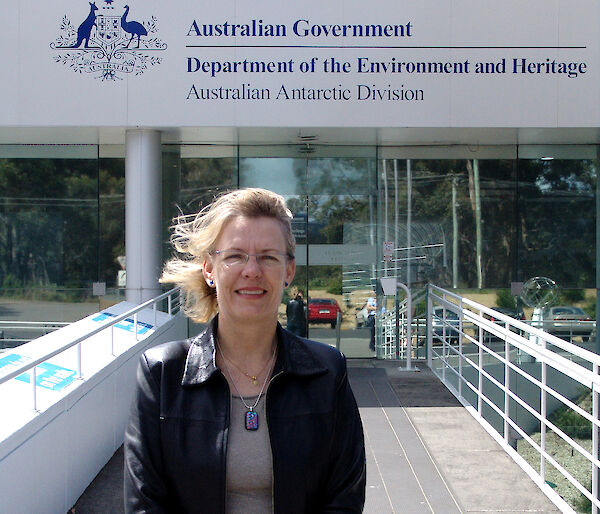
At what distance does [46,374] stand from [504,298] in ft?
26.6

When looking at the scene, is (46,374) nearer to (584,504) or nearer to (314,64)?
(314,64)

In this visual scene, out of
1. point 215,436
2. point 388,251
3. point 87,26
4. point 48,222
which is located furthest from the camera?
point 48,222

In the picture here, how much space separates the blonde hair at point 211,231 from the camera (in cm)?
243

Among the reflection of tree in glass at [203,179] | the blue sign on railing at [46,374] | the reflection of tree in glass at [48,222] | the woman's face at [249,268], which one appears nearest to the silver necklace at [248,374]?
the woman's face at [249,268]

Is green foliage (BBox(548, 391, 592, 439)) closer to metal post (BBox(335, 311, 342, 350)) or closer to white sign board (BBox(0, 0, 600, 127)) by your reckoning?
metal post (BBox(335, 311, 342, 350))

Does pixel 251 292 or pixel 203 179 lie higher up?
pixel 203 179

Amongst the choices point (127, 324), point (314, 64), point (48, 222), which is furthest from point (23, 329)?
point (314, 64)

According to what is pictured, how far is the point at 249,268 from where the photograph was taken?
2395mm

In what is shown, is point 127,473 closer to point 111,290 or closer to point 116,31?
point 116,31

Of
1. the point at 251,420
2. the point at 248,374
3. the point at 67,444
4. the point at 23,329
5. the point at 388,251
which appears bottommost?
the point at 67,444

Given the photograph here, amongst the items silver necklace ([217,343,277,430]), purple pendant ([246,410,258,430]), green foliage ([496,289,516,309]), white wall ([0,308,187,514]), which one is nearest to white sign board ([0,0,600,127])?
green foliage ([496,289,516,309])

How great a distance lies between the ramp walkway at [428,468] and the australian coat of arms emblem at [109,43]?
504cm

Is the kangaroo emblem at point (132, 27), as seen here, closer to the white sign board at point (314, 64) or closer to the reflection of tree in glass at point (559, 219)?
the white sign board at point (314, 64)

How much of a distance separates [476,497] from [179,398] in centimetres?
377
